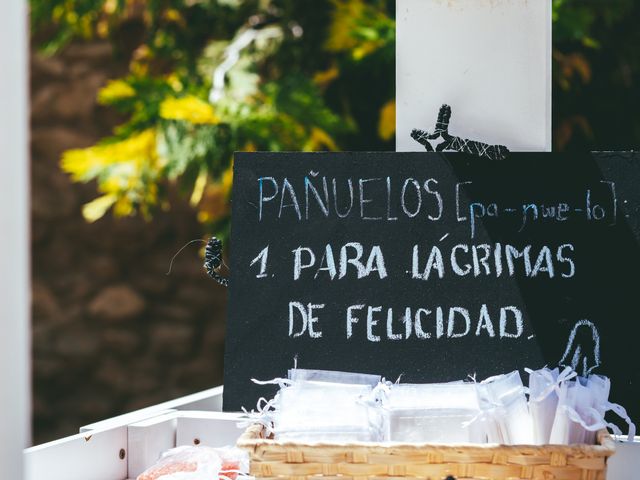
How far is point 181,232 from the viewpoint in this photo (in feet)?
16.0

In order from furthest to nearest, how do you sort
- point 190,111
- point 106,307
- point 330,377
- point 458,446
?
point 106,307 < point 190,111 < point 330,377 < point 458,446

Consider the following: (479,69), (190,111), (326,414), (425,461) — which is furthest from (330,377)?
(190,111)

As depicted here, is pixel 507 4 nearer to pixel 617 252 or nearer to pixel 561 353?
pixel 617 252

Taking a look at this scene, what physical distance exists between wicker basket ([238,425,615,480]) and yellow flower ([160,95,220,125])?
1.61 metres

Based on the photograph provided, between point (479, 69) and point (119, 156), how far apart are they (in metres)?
1.63

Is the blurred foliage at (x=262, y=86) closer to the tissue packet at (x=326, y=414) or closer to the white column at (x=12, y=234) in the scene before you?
the tissue packet at (x=326, y=414)

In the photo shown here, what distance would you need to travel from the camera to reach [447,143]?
149cm

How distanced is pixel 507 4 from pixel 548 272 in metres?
0.48

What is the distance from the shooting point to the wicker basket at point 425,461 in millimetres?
1145

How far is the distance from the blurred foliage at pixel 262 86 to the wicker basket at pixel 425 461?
161 cm

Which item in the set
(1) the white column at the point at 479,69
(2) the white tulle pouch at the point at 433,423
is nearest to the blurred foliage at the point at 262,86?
(1) the white column at the point at 479,69

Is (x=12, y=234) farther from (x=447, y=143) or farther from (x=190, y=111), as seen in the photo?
(x=190, y=111)

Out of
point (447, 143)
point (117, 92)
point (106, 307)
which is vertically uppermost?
point (117, 92)

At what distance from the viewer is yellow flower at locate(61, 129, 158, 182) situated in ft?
9.46
